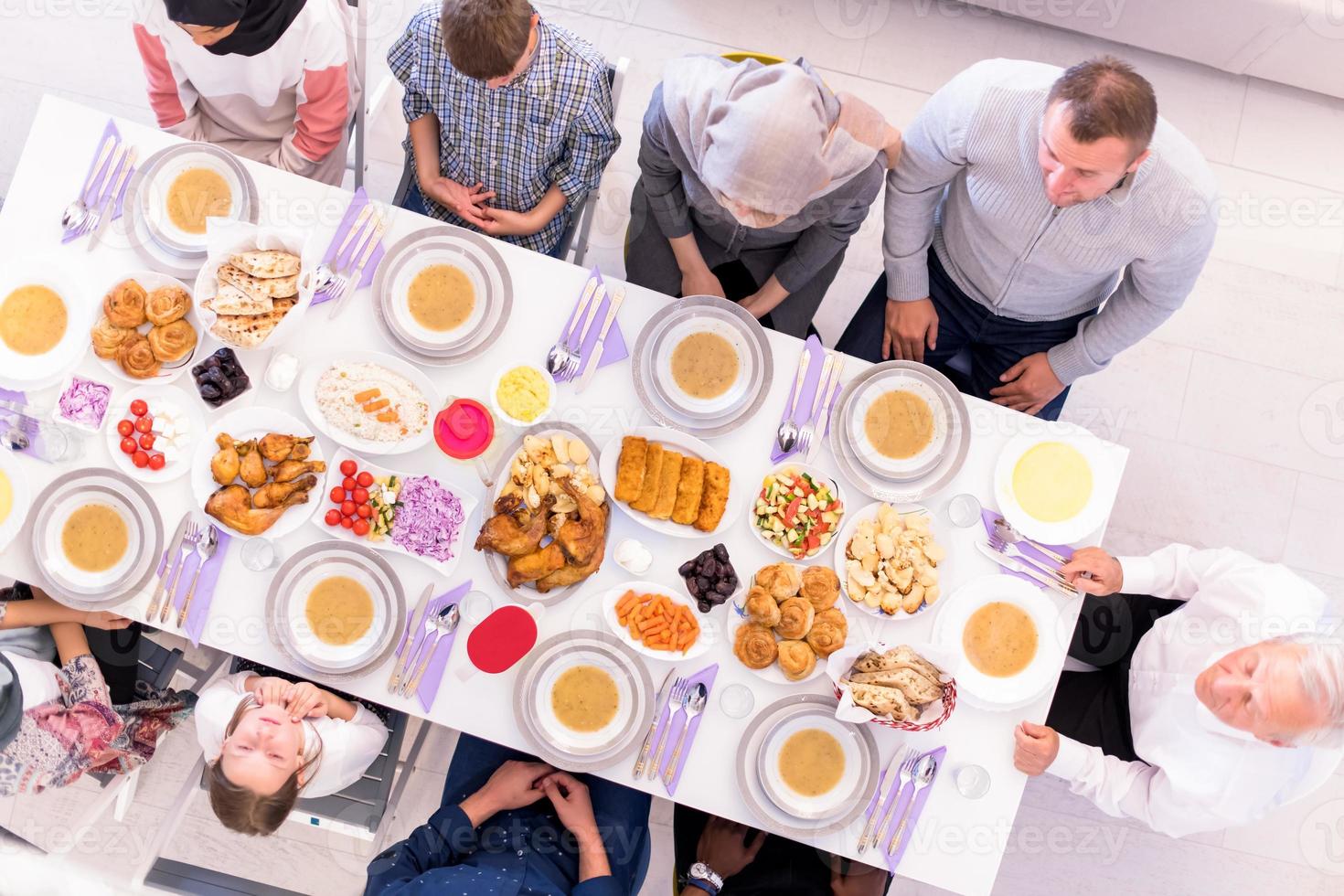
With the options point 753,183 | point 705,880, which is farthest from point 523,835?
→ point 753,183

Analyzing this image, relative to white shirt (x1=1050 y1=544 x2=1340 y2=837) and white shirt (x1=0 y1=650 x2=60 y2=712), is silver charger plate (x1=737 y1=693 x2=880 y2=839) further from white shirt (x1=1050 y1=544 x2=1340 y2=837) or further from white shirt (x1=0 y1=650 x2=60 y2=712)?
white shirt (x1=0 y1=650 x2=60 y2=712)

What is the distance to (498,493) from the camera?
2.09 metres

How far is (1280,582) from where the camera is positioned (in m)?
2.17

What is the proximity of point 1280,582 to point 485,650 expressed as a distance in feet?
6.15

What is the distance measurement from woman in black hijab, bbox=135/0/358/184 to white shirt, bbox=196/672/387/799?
55.1 inches

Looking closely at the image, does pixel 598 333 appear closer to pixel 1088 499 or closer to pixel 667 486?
pixel 667 486

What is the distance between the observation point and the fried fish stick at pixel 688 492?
82.9 inches

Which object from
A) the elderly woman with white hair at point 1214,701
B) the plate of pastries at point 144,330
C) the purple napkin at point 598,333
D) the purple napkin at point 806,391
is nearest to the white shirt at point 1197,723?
the elderly woman with white hair at point 1214,701

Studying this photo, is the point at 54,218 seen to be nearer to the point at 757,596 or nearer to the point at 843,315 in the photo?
the point at 757,596

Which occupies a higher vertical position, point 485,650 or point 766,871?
point 485,650

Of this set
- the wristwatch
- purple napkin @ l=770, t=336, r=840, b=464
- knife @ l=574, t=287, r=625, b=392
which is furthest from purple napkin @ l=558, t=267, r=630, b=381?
the wristwatch

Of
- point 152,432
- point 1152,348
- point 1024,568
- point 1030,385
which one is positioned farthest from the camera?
point 1152,348

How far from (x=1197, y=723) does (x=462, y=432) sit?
1.86m

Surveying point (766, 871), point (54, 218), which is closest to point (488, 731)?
point (766, 871)
